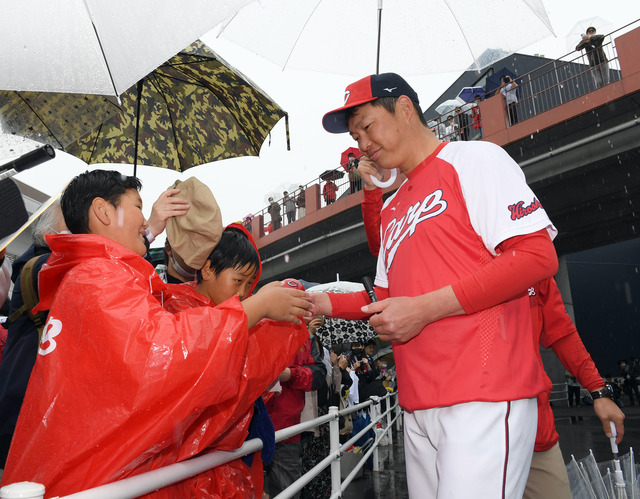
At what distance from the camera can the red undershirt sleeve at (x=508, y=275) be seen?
1.58 meters

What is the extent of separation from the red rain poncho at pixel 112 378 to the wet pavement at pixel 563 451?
528 cm

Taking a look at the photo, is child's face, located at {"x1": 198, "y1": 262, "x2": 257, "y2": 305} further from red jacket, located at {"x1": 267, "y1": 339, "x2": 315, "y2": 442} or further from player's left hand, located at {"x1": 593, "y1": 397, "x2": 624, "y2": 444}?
red jacket, located at {"x1": 267, "y1": 339, "x2": 315, "y2": 442}

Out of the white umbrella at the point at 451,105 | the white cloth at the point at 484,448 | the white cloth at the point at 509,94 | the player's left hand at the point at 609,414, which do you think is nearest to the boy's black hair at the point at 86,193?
the white cloth at the point at 484,448

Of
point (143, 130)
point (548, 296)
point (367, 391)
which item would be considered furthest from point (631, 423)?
point (143, 130)

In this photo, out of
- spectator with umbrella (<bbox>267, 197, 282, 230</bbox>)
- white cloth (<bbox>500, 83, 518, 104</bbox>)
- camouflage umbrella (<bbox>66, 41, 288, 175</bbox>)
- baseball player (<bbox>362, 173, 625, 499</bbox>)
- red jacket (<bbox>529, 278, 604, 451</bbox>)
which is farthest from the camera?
spectator with umbrella (<bbox>267, 197, 282, 230</bbox>)

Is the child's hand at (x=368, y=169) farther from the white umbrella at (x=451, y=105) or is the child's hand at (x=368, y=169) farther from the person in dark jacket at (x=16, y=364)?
the white umbrella at (x=451, y=105)

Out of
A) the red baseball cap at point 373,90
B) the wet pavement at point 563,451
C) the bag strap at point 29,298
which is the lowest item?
the wet pavement at point 563,451

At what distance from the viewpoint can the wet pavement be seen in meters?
6.25

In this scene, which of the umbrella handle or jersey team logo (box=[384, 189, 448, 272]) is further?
the umbrella handle

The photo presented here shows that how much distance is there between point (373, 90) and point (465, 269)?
0.85 meters

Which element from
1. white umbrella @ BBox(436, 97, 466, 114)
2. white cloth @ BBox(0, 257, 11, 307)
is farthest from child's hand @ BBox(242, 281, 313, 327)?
white umbrella @ BBox(436, 97, 466, 114)

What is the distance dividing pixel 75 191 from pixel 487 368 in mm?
1495

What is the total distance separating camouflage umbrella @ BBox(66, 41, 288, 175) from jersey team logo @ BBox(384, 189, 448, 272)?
6.79ft

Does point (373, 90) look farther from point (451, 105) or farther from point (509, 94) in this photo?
point (451, 105)
